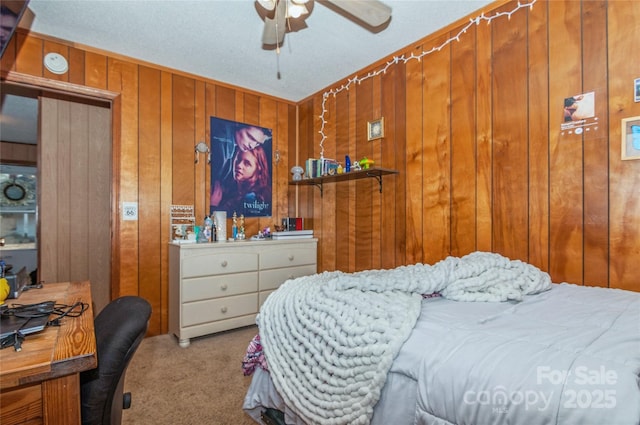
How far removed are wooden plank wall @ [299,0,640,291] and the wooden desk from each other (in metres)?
2.09

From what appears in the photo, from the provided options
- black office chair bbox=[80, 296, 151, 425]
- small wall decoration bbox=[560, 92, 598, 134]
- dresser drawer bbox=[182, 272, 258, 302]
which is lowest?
dresser drawer bbox=[182, 272, 258, 302]

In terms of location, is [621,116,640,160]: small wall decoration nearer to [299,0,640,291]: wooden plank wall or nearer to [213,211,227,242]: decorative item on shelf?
[299,0,640,291]: wooden plank wall

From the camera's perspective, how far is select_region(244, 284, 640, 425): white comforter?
651mm

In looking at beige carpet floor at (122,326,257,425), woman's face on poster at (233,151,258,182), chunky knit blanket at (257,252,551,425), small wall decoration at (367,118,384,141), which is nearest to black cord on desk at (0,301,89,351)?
chunky knit blanket at (257,252,551,425)

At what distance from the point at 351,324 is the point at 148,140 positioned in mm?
2648

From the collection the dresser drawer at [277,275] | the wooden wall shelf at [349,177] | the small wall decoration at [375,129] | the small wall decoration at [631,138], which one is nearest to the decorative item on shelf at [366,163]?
the wooden wall shelf at [349,177]

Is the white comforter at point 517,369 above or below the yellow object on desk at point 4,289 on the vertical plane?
below

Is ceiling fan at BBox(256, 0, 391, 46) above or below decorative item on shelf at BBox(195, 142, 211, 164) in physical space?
above

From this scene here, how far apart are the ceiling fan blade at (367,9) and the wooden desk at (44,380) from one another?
1762 millimetres

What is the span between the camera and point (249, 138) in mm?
3354

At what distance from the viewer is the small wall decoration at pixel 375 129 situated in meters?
2.68

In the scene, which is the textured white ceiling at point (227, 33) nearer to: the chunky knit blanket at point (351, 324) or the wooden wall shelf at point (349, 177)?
the wooden wall shelf at point (349, 177)

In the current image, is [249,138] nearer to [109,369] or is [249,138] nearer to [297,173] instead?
[297,173]

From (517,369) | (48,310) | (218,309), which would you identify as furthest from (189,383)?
(517,369)
